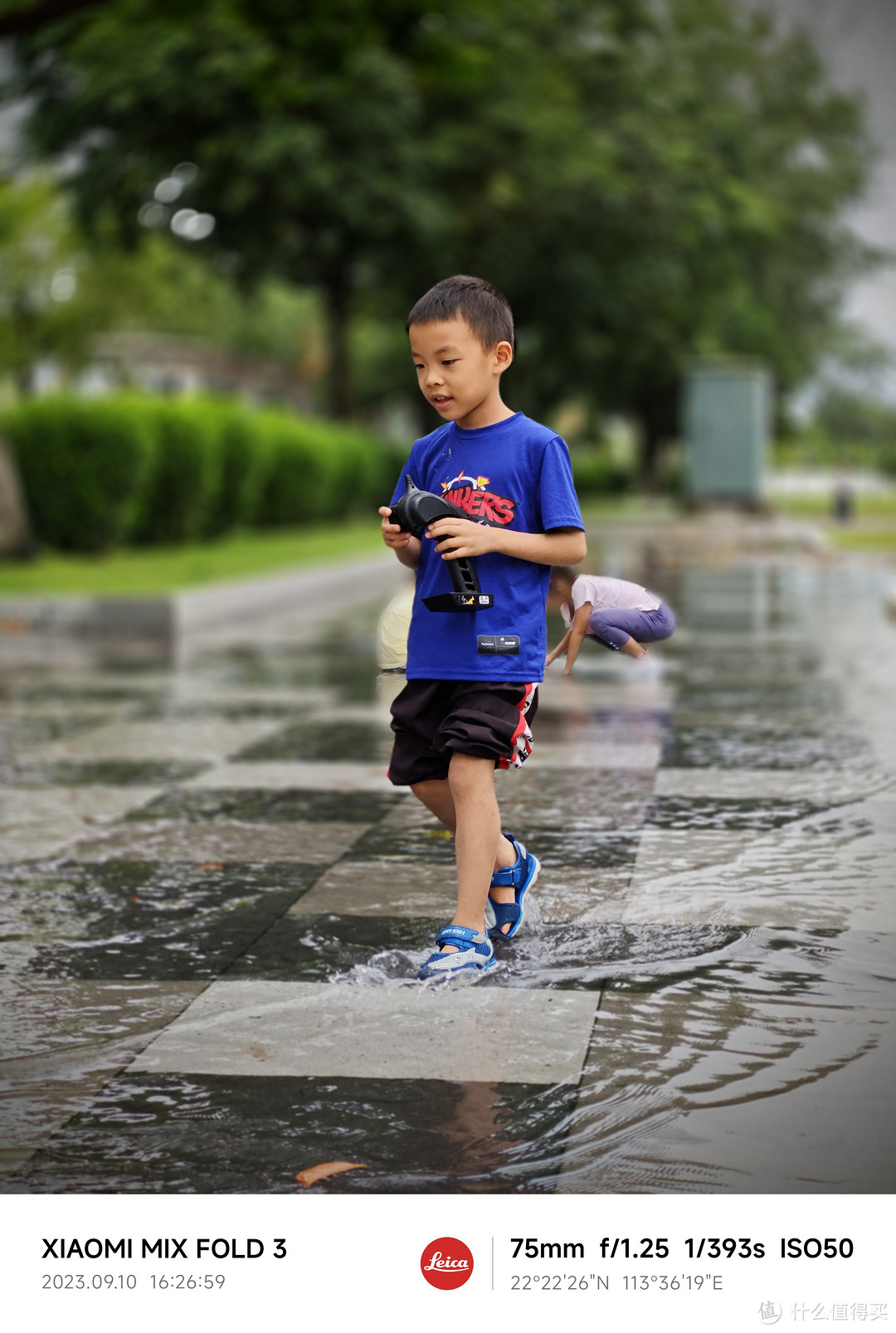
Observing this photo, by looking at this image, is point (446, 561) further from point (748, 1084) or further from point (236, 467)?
point (236, 467)

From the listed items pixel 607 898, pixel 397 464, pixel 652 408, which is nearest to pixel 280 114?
pixel 397 464

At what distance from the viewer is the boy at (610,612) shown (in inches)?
172

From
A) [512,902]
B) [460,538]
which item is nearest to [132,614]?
[512,902]

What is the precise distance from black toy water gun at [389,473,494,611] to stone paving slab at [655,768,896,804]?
2.84 meters

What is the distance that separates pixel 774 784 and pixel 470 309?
3372 millimetres

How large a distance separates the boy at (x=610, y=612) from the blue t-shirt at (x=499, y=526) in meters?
0.20

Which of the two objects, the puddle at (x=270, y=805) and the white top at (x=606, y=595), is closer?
the white top at (x=606, y=595)

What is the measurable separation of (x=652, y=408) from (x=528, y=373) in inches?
428

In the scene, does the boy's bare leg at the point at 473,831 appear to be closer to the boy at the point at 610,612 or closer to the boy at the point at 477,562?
the boy at the point at 477,562

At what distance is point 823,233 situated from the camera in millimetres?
55500

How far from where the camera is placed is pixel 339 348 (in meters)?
38.2

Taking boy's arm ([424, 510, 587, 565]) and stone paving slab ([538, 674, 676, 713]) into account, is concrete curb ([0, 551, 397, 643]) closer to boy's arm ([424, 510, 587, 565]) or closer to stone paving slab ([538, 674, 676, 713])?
stone paving slab ([538, 674, 676, 713])
